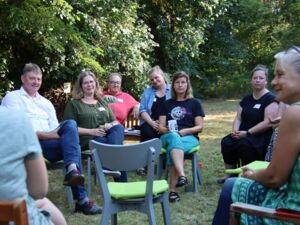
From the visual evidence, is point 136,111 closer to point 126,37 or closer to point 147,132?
point 147,132

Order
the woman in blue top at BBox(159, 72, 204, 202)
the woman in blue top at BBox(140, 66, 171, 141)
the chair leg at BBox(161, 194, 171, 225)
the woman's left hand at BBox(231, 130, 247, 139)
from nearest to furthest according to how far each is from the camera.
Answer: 1. the chair leg at BBox(161, 194, 171, 225)
2. the woman in blue top at BBox(159, 72, 204, 202)
3. the woman's left hand at BBox(231, 130, 247, 139)
4. the woman in blue top at BBox(140, 66, 171, 141)

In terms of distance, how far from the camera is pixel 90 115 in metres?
4.83

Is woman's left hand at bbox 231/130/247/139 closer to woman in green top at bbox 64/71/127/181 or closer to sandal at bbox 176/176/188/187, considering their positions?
sandal at bbox 176/176/188/187

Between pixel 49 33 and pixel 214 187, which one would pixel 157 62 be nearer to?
pixel 49 33

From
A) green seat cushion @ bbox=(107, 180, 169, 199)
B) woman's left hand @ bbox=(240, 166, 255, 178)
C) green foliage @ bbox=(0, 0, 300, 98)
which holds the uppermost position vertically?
green foliage @ bbox=(0, 0, 300, 98)

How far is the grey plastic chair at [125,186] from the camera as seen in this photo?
291 cm

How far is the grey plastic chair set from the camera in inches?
114

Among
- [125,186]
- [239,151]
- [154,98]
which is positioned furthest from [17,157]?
[154,98]

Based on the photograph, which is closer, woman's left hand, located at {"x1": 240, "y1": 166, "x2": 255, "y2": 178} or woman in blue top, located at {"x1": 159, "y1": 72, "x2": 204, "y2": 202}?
woman's left hand, located at {"x1": 240, "y1": 166, "x2": 255, "y2": 178}

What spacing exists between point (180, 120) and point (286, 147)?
2.97 meters

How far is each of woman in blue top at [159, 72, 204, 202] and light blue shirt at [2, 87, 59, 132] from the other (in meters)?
1.20

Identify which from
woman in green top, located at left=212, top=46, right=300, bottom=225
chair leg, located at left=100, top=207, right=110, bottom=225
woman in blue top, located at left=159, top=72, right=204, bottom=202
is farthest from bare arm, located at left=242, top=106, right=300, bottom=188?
woman in blue top, located at left=159, top=72, right=204, bottom=202

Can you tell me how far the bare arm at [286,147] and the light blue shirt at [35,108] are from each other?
9.61 ft

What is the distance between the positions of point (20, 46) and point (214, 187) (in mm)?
5422
